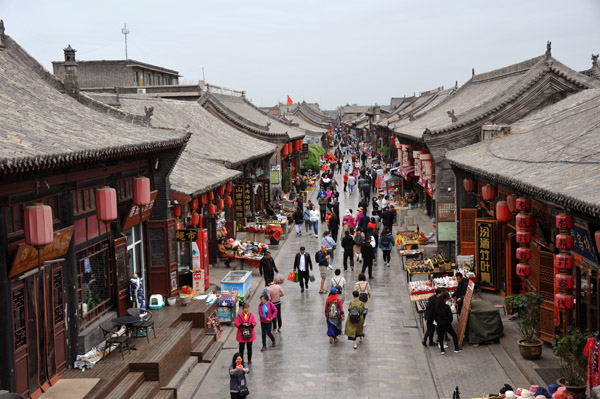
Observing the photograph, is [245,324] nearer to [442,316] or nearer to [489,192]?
[442,316]

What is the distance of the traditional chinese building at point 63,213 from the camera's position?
9.84m

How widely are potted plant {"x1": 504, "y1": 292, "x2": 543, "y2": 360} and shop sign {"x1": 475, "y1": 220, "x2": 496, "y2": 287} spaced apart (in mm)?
4712

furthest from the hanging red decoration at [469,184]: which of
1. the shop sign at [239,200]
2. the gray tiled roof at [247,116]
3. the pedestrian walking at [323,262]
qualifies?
the gray tiled roof at [247,116]

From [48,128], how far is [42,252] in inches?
83.6

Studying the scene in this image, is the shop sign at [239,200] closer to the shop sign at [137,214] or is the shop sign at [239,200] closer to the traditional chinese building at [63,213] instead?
the traditional chinese building at [63,213]

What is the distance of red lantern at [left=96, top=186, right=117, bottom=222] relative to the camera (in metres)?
12.3

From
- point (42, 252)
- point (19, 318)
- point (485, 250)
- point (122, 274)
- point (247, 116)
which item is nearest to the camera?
point (19, 318)

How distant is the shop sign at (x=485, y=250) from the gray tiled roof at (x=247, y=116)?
21160 millimetres

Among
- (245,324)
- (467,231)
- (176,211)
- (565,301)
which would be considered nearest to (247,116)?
(467,231)

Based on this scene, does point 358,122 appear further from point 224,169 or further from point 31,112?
point 31,112

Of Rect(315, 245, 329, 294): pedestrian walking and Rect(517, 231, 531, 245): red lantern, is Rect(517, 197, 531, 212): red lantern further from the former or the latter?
Rect(315, 245, 329, 294): pedestrian walking

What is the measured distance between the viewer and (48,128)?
37.1 feet

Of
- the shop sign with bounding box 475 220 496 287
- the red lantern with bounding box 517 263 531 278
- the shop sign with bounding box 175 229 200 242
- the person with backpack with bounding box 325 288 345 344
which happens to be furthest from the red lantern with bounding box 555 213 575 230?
A: the shop sign with bounding box 175 229 200 242

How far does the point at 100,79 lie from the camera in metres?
49.1
